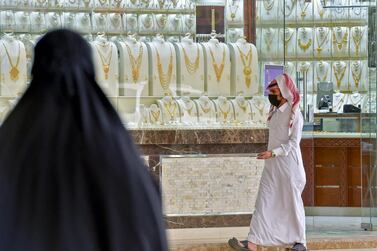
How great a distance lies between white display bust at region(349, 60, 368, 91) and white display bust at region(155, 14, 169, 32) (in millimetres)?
1990

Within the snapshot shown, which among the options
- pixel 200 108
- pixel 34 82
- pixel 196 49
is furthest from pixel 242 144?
pixel 34 82

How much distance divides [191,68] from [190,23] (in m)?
0.47

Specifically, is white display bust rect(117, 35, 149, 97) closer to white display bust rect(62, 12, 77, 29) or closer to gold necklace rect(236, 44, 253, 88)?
white display bust rect(62, 12, 77, 29)

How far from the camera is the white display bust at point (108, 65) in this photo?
771 centimetres

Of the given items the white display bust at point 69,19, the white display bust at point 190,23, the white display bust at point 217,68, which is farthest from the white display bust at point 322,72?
the white display bust at point 69,19

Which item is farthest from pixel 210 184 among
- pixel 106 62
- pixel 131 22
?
pixel 131 22

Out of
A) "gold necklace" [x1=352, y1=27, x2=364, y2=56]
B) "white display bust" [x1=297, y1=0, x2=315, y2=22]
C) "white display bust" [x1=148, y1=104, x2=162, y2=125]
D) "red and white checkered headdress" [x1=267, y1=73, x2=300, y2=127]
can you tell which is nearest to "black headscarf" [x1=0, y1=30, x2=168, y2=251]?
"red and white checkered headdress" [x1=267, y1=73, x2=300, y2=127]

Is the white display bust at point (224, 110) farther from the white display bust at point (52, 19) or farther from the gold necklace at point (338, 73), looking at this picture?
the white display bust at point (52, 19)

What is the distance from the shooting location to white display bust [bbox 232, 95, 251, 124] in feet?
25.5

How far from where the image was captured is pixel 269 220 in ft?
20.1

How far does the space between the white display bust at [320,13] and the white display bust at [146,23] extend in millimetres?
1706

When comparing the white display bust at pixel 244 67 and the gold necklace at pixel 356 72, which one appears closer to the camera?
the white display bust at pixel 244 67

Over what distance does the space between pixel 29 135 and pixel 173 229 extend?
17.6 feet

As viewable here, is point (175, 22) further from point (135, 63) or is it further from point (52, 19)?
point (52, 19)
